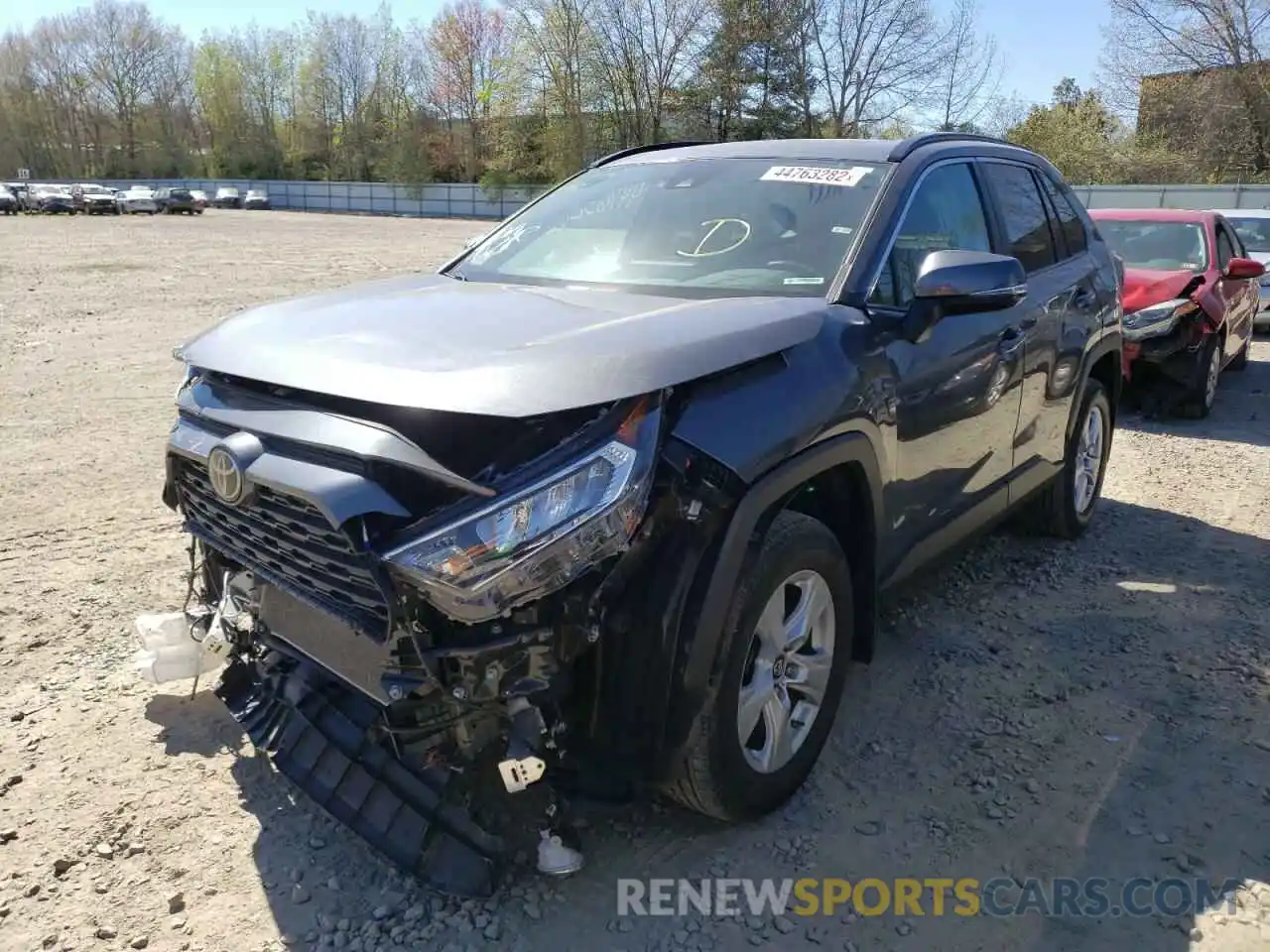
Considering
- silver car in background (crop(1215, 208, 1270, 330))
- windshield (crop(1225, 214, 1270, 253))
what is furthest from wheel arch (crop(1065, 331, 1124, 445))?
windshield (crop(1225, 214, 1270, 253))

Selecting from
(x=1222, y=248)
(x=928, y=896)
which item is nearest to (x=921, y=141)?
(x=928, y=896)

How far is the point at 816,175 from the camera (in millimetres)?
3568

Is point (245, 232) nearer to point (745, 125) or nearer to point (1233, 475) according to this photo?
point (745, 125)

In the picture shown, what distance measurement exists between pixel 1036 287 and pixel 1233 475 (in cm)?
337

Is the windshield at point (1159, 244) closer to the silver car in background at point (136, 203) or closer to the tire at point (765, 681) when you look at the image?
the tire at point (765, 681)

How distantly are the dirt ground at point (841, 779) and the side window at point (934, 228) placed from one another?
1.49 metres

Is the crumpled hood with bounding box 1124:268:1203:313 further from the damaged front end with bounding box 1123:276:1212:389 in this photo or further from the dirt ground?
the dirt ground

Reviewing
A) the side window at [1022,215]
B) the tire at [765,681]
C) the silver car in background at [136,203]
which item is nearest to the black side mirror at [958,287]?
the tire at [765,681]

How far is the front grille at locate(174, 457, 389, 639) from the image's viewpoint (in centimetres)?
222

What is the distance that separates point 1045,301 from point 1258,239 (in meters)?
10.6

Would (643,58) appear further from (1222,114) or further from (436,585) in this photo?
(436,585)

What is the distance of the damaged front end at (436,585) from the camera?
2.12m

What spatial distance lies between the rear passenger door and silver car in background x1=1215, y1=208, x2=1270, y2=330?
8.85 m

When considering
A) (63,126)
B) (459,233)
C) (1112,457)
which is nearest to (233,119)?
(63,126)
